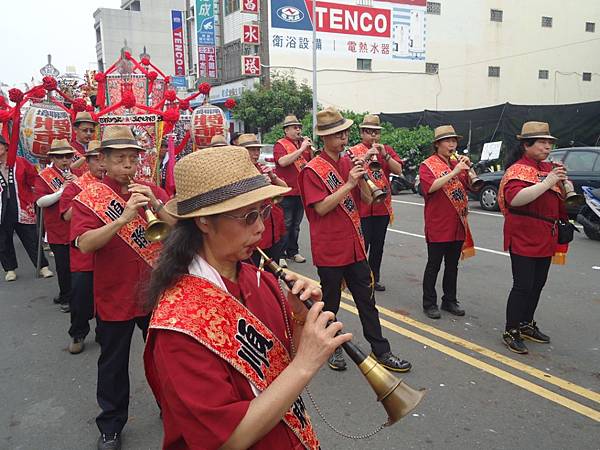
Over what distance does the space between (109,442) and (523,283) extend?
11.1 ft

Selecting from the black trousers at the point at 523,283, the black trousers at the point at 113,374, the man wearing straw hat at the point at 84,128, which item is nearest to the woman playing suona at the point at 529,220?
the black trousers at the point at 523,283

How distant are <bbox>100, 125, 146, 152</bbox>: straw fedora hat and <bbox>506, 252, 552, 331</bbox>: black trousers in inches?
126

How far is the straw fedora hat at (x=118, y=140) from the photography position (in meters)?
3.15

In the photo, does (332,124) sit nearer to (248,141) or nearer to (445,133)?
(445,133)

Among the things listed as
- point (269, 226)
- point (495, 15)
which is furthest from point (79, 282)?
point (495, 15)

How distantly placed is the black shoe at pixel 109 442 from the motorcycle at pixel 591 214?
7.84 meters

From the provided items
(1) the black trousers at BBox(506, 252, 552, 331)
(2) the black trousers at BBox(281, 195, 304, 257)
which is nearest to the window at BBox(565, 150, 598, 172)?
(2) the black trousers at BBox(281, 195, 304, 257)

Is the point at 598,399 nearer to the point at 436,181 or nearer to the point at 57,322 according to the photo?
the point at 436,181

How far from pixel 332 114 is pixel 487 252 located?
4873mm

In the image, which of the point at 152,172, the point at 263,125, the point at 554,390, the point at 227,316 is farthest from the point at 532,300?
the point at 263,125

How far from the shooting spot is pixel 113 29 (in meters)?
50.7

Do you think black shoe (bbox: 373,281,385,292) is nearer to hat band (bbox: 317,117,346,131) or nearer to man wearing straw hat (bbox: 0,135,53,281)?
hat band (bbox: 317,117,346,131)

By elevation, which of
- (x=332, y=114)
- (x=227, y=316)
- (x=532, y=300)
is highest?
(x=332, y=114)

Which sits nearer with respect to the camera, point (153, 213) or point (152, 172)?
point (153, 213)
